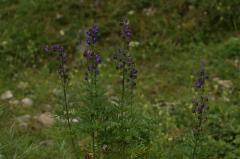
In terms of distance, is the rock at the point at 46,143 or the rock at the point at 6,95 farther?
the rock at the point at 6,95

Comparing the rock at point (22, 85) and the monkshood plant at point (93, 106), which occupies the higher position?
the monkshood plant at point (93, 106)

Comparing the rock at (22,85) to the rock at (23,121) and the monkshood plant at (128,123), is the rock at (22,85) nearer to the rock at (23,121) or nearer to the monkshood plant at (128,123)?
the rock at (23,121)

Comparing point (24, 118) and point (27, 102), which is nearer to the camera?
point (24, 118)

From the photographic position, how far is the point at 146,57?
788 centimetres

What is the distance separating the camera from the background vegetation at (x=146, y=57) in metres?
6.32

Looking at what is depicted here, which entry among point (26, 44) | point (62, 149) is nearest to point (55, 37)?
point (26, 44)

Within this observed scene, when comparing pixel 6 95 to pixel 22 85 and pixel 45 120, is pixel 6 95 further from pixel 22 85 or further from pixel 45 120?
pixel 45 120

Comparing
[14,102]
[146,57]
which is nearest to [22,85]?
[14,102]

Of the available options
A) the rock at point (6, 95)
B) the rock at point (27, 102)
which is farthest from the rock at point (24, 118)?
the rock at point (6, 95)

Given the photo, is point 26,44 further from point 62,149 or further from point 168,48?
point 62,149

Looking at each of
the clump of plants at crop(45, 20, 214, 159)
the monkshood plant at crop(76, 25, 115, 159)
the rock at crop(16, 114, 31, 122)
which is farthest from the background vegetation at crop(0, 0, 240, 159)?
the monkshood plant at crop(76, 25, 115, 159)

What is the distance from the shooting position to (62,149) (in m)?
4.82

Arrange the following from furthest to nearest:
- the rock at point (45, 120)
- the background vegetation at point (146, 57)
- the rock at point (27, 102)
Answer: the rock at point (27, 102), the rock at point (45, 120), the background vegetation at point (146, 57)

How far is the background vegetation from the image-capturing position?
6316mm
